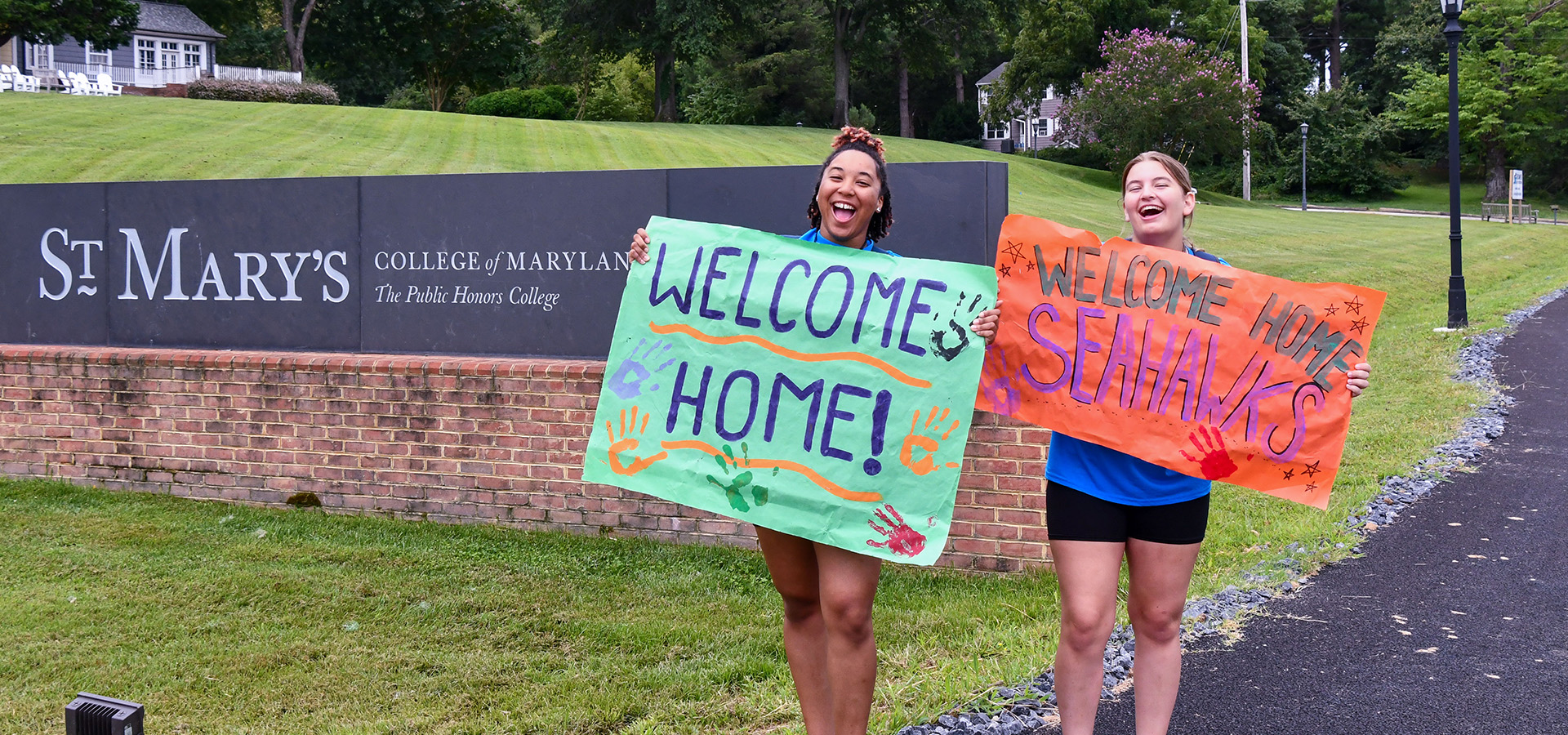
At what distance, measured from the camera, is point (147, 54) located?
2132 inches

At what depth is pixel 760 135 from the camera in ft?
127

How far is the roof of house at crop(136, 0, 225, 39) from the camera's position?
52125 millimetres

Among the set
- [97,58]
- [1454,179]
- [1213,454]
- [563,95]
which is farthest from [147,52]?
[1213,454]

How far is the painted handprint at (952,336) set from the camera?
3.54 meters

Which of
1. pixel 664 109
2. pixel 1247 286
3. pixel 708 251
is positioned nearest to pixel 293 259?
pixel 708 251

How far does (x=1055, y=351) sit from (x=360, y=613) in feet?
11.1

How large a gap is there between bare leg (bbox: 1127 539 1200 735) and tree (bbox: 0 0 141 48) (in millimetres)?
45904

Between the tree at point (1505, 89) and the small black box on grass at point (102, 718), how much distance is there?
200 ft

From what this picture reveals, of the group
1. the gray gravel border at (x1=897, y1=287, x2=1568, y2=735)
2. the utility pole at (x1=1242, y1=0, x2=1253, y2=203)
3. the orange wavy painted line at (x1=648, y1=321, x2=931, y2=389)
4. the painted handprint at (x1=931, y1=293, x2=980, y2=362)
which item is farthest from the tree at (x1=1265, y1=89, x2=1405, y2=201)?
the orange wavy painted line at (x1=648, y1=321, x2=931, y2=389)

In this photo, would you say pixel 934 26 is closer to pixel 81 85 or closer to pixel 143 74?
pixel 81 85

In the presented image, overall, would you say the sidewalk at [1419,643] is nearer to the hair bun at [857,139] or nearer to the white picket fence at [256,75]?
the hair bun at [857,139]

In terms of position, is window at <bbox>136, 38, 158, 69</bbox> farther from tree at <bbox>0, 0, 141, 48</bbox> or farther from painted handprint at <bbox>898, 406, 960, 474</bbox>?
painted handprint at <bbox>898, 406, 960, 474</bbox>

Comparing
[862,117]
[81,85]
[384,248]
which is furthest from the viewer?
[862,117]

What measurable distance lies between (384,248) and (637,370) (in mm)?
→ 4183
